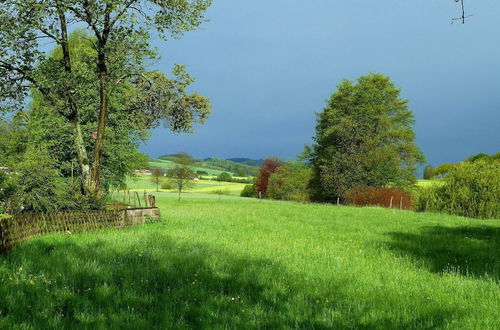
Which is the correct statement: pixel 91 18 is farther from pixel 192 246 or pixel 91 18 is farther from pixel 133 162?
pixel 133 162

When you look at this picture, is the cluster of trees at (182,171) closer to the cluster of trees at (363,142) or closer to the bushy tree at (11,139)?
the cluster of trees at (363,142)

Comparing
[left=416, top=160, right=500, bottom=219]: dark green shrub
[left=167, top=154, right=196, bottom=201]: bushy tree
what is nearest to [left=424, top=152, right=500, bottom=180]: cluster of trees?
[left=416, top=160, right=500, bottom=219]: dark green shrub

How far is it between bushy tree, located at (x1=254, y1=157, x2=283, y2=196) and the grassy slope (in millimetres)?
67201

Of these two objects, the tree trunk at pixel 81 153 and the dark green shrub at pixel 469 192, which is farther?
the dark green shrub at pixel 469 192

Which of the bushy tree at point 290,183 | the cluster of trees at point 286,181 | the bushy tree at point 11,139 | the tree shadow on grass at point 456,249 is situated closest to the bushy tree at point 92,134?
the bushy tree at point 11,139

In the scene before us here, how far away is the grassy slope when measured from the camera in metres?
6.13

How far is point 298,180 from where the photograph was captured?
6938 cm

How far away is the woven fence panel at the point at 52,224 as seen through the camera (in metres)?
10.0

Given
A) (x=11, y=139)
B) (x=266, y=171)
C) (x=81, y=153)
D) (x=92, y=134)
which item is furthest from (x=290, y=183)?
(x=81, y=153)

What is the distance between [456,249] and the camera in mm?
13062

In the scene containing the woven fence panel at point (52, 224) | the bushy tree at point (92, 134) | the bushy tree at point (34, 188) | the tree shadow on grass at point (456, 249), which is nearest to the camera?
the woven fence panel at point (52, 224)

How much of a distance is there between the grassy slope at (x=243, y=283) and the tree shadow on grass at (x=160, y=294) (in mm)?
23

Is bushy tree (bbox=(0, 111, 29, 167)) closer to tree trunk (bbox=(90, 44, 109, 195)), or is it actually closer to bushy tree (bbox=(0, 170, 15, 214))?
tree trunk (bbox=(90, 44, 109, 195))

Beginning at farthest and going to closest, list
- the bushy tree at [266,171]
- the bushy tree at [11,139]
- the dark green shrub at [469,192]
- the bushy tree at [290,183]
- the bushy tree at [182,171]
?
the bushy tree at [266,171], the bushy tree at [290,183], the bushy tree at [182,171], the dark green shrub at [469,192], the bushy tree at [11,139]
